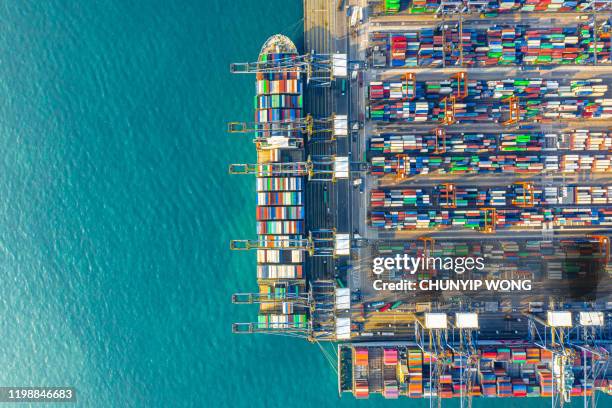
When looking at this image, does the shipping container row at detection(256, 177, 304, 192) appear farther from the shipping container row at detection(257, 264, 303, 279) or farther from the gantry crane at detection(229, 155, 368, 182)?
the shipping container row at detection(257, 264, 303, 279)

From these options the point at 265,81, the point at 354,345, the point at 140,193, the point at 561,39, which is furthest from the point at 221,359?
the point at 561,39

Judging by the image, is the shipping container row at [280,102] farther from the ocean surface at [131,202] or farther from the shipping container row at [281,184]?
the shipping container row at [281,184]

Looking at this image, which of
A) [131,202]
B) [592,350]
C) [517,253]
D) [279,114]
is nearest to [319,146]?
[279,114]

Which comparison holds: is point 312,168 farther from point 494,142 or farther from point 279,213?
point 494,142

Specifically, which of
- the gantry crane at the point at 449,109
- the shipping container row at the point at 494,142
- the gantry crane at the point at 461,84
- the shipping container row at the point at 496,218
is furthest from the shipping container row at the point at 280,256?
the gantry crane at the point at 461,84

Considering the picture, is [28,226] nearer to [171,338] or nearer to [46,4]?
[171,338]

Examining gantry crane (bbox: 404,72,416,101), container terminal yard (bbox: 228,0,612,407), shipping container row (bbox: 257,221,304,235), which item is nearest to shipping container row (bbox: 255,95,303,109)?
container terminal yard (bbox: 228,0,612,407)
